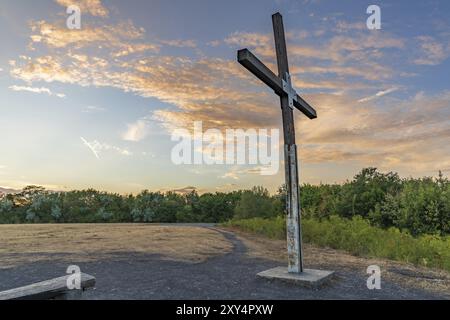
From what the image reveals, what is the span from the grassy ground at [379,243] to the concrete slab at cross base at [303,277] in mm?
4988

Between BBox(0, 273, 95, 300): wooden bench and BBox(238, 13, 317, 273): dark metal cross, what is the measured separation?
4.03m

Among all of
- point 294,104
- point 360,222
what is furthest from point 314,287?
point 360,222

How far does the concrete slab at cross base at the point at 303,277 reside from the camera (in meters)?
7.26

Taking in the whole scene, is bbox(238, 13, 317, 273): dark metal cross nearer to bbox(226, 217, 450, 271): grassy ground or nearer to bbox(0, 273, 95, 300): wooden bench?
bbox(0, 273, 95, 300): wooden bench

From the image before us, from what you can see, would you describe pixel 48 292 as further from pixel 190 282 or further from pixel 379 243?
pixel 379 243

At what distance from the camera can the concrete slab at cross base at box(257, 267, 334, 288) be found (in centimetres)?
726

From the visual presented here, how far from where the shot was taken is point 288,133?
8156 mm

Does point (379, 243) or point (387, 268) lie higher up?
point (379, 243)

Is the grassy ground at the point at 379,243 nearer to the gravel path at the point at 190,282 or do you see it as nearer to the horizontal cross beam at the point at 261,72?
the gravel path at the point at 190,282

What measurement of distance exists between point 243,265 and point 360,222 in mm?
9718

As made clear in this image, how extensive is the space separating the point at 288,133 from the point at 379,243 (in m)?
7.23

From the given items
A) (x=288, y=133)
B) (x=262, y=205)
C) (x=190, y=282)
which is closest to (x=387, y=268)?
(x=288, y=133)

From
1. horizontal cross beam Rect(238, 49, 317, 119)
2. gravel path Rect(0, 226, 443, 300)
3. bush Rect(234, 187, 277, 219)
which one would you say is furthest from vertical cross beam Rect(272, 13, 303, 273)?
bush Rect(234, 187, 277, 219)
